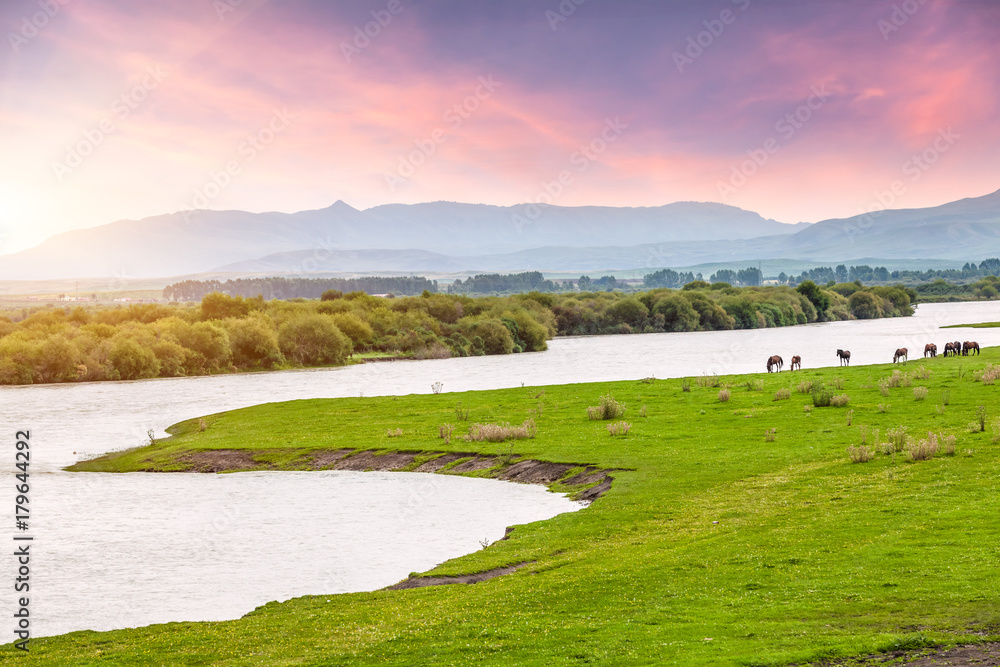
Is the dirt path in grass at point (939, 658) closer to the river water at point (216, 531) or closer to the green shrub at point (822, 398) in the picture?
the river water at point (216, 531)

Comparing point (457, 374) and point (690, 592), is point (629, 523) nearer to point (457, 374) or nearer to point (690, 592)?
point (690, 592)

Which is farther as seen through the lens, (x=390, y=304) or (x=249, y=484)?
(x=390, y=304)

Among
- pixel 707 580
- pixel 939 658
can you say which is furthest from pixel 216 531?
pixel 939 658

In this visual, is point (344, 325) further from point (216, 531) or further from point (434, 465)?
point (216, 531)

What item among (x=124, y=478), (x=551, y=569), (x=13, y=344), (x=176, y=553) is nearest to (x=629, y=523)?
(x=551, y=569)

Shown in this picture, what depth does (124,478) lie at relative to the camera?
3712cm

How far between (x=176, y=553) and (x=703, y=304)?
153 meters

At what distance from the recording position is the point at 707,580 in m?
14.5

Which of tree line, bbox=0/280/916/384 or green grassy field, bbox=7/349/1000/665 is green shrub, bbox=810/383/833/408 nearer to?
green grassy field, bbox=7/349/1000/665

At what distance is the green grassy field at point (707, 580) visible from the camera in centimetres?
1145

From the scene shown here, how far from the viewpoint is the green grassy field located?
11.4 m

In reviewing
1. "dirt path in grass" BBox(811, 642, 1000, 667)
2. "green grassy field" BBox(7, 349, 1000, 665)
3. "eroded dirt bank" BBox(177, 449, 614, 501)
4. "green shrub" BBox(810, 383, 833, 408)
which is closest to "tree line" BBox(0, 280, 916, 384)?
"eroded dirt bank" BBox(177, 449, 614, 501)

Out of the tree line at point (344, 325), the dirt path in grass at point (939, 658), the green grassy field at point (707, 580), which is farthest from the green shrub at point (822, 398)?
the tree line at point (344, 325)

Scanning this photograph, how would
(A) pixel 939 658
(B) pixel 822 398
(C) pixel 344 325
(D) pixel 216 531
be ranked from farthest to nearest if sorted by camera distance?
(C) pixel 344 325
(B) pixel 822 398
(D) pixel 216 531
(A) pixel 939 658
